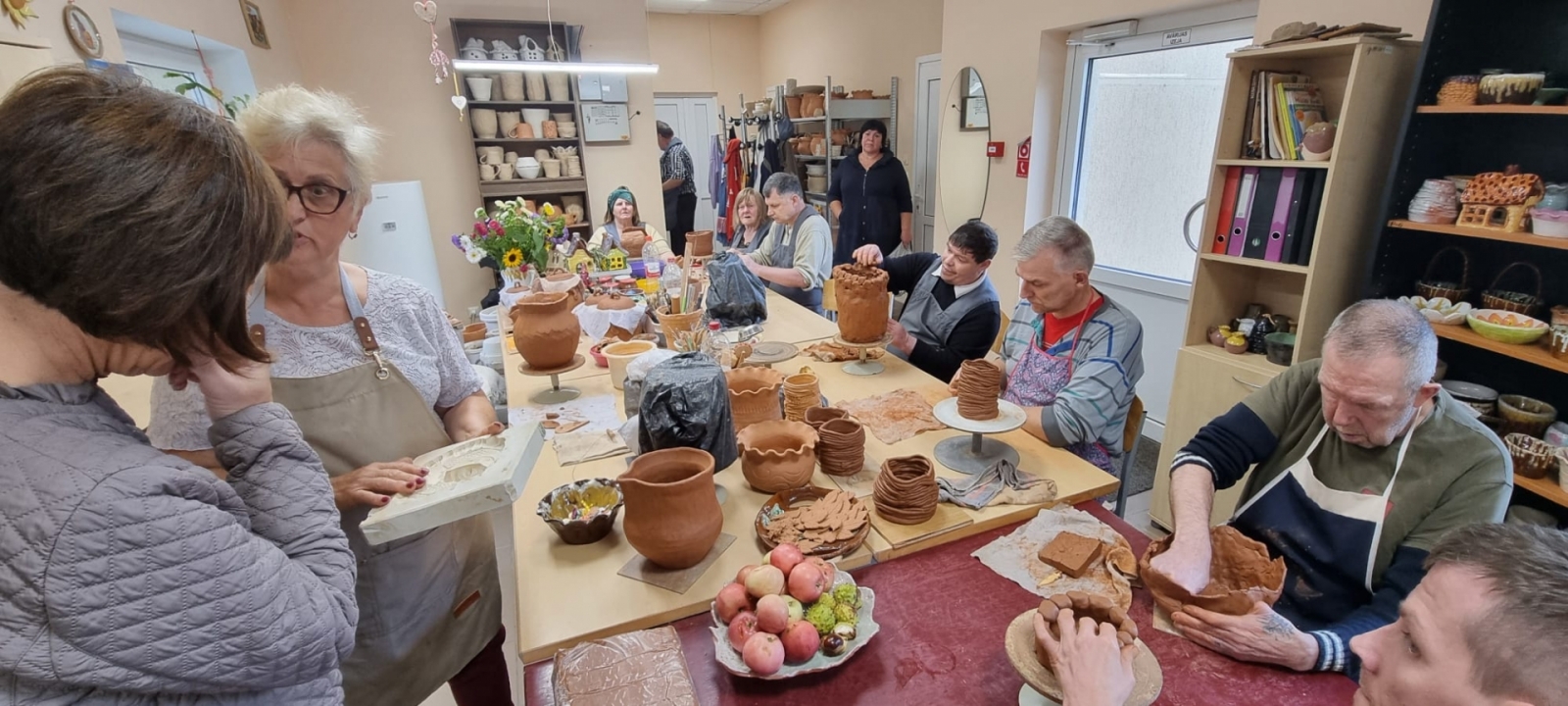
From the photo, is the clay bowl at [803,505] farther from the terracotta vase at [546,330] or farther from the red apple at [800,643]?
the terracotta vase at [546,330]

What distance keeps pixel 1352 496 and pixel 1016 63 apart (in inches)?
135

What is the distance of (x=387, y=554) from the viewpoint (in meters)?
1.33

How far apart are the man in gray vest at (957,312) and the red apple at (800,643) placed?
4.70 feet

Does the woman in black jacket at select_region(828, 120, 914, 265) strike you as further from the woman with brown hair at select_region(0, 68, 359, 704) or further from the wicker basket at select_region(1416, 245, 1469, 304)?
the woman with brown hair at select_region(0, 68, 359, 704)

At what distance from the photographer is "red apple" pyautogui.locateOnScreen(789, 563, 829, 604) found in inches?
43.8

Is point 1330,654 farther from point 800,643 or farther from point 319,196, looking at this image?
point 319,196

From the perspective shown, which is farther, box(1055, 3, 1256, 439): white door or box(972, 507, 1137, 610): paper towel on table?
box(1055, 3, 1256, 439): white door

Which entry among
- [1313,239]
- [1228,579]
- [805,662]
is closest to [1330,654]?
[1228,579]

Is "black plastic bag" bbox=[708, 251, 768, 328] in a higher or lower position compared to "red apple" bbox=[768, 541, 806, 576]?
higher

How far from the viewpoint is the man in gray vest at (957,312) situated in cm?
248

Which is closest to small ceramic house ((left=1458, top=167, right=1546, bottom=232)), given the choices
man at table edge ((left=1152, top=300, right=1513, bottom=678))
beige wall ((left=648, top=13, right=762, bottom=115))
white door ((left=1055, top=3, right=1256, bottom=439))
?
man at table edge ((left=1152, top=300, right=1513, bottom=678))

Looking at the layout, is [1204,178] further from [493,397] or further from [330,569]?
[330,569]

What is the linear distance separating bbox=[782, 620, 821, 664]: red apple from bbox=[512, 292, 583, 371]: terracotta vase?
4.64 feet

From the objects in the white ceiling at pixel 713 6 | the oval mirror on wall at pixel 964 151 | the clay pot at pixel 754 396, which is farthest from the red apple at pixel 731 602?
the white ceiling at pixel 713 6
